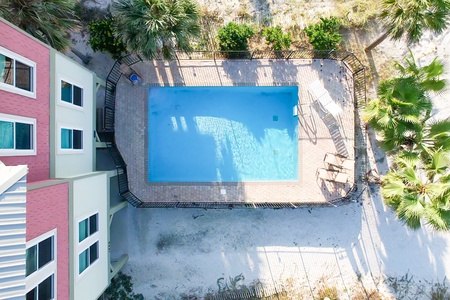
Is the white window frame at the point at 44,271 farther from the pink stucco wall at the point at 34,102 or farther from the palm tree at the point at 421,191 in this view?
the palm tree at the point at 421,191

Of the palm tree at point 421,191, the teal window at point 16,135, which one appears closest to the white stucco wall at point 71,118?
the teal window at point 16,135

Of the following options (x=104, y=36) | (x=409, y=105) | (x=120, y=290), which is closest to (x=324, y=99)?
(x=409, y=105)

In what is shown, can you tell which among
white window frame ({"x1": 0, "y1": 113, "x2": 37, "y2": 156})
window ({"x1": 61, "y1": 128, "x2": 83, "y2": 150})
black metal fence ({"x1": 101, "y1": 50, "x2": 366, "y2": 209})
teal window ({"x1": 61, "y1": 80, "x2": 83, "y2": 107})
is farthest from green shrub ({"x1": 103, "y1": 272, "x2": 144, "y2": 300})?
teal window ({"x1": 61, "y1": 80, "x2": 83, "y2": 107})

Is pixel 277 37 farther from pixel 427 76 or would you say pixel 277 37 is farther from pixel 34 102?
pixel 34 102

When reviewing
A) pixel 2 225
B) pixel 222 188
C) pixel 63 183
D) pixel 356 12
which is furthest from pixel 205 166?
pixel 356 12

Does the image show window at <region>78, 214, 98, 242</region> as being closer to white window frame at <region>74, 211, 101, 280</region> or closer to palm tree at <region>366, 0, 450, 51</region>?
white window frame at <region>74, 211, 101, 280</region>
